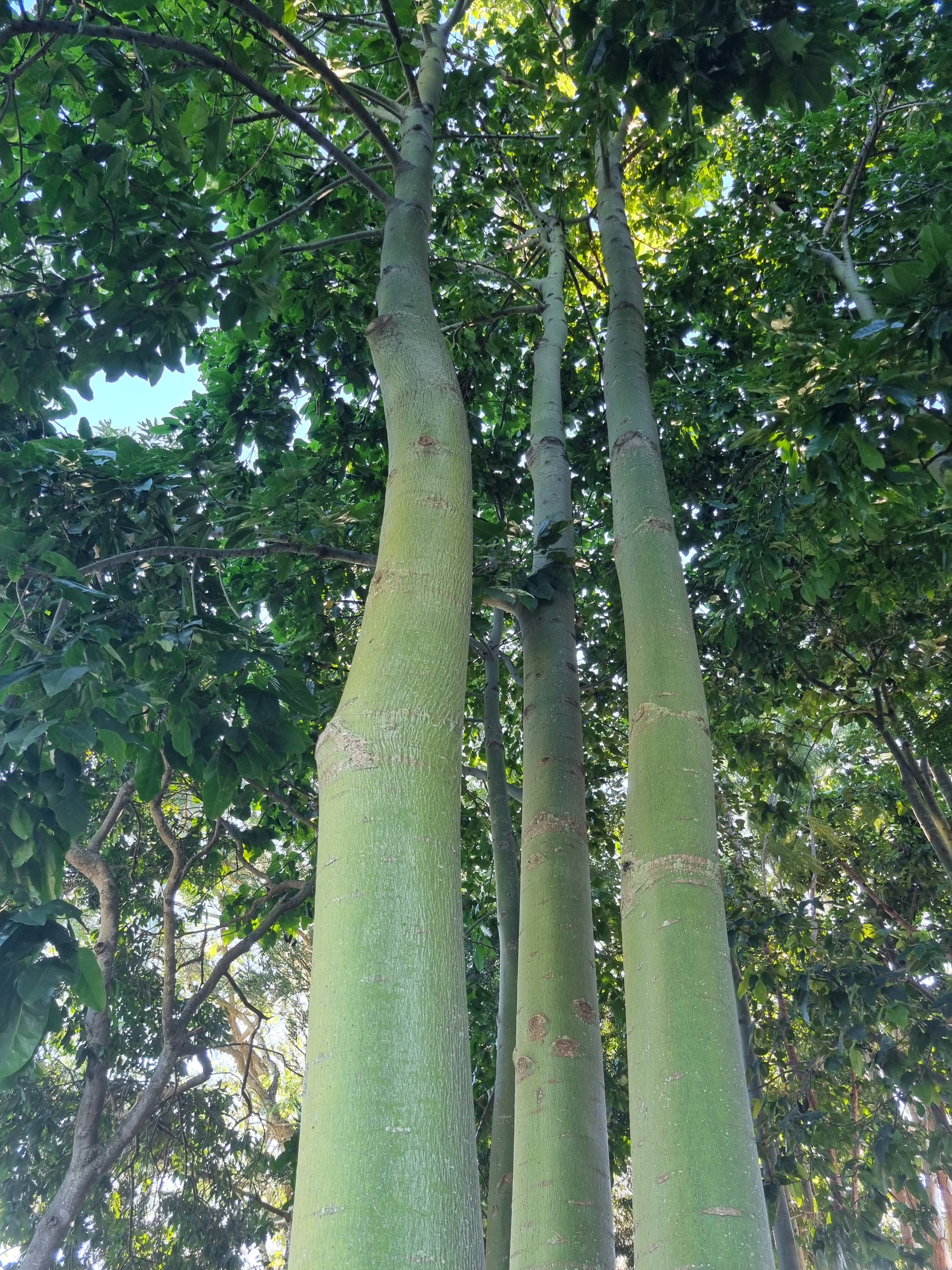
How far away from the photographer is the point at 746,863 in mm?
8969

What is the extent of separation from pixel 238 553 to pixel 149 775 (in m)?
0.80

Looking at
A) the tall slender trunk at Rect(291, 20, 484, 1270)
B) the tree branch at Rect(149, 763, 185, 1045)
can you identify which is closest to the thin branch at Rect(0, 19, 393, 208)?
the tall slender trunk at Rect(291, 20, 484, 1270)

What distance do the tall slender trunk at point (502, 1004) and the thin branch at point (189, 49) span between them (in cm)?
205

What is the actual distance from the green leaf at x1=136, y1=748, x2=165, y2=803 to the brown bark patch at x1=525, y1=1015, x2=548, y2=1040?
1398 millimetres

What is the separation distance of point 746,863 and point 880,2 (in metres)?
7.14

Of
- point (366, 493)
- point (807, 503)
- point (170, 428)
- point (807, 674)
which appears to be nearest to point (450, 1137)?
point (807, 503)

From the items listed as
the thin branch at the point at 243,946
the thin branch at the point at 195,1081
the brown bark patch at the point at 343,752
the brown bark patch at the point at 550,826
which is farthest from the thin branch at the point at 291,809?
the brown bark patch at the point at 343,752

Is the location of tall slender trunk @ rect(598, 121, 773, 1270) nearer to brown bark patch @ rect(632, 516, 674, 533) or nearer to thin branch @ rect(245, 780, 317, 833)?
brown bark patch @ rect(632, 516, 674, 533)

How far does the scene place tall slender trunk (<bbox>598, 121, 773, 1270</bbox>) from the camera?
1705 millimetres

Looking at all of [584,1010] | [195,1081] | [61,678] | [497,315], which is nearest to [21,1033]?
[61,678]

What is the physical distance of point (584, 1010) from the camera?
8.07 ft

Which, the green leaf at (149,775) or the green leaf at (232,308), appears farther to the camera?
the green leaf at (232,308)

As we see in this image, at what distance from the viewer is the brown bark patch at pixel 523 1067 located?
2367 millimetres

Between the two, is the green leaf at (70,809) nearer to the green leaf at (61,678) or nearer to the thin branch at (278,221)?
the green leaf at (61,678)
